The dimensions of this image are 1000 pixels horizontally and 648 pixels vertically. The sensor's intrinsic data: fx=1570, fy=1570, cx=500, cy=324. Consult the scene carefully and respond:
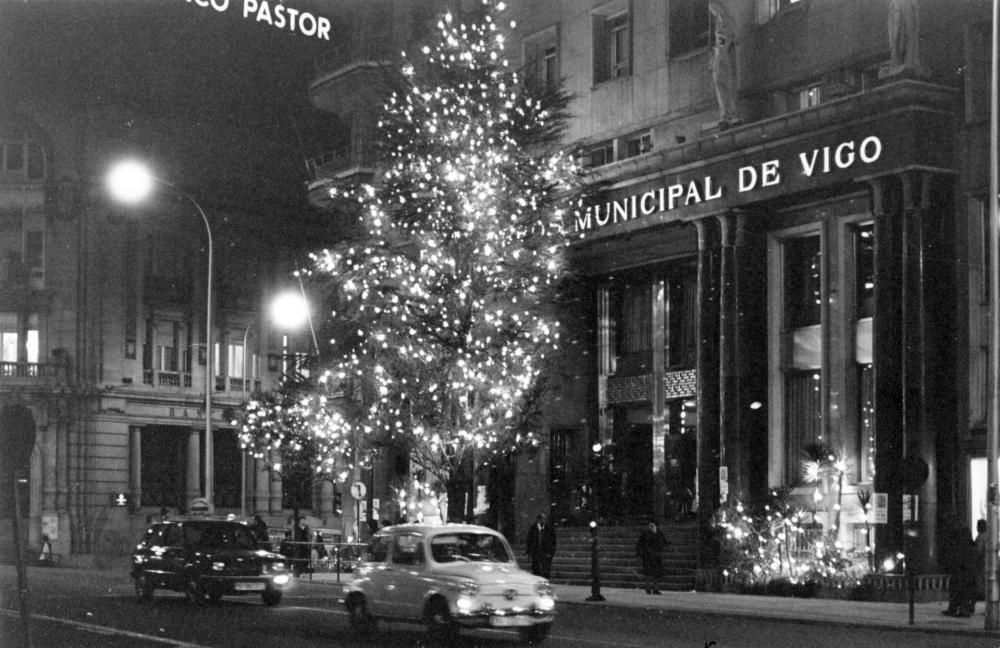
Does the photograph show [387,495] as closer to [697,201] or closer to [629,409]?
[629,409]

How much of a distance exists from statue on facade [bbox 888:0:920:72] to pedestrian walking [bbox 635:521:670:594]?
1184 cm

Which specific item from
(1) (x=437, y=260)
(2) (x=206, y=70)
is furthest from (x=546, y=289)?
(2) (x=206, y=70)

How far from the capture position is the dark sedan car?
29969mm

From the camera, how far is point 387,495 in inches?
2133

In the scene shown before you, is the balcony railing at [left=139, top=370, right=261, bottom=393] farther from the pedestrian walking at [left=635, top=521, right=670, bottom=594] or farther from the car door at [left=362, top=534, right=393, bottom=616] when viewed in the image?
the car door at [left=362, top=534, right=393, bottom=616]

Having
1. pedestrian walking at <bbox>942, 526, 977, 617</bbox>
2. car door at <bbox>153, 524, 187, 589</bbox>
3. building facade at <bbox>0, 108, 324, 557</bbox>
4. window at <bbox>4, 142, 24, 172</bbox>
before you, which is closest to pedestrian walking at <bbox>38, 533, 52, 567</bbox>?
building facade at <bbox>0, 108, 324, 557</bbox>

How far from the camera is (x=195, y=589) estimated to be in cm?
3016

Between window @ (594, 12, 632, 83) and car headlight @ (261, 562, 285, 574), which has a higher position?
window @ (594, 12, 632, 83)

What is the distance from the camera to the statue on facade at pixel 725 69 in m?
39.9

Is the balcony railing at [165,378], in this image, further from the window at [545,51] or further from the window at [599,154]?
the window at [599,154]

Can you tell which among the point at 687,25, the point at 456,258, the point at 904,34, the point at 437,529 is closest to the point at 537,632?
the point at 437,529

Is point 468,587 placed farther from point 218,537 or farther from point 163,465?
point 163,465

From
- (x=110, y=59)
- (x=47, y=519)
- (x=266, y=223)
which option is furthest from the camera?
(x=266, y=223)

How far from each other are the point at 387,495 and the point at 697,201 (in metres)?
18.9
